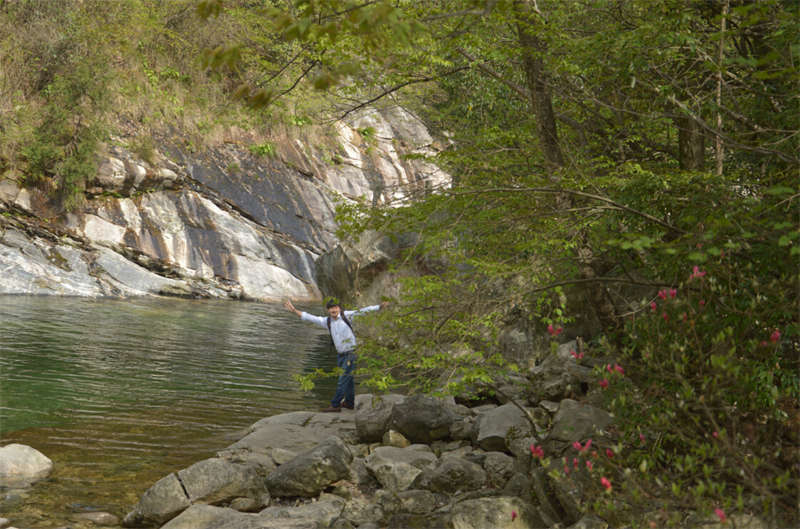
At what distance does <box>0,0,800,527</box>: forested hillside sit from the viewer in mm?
3625

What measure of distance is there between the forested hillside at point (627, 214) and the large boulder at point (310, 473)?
139 centimetres

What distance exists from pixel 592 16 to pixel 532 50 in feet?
6.05

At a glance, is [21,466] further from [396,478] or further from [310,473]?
[396,478]

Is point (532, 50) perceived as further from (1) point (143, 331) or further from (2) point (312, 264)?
(2) point (312, 264)

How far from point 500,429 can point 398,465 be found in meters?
1.46

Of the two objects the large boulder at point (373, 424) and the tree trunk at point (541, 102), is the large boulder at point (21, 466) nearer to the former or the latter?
the large boulder at point (373, 424)

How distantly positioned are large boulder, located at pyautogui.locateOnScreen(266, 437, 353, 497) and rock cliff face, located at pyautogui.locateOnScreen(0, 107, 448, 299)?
1472 centimetres

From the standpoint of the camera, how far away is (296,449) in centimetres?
864

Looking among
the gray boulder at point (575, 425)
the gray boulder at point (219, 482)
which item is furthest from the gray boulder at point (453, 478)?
the gray boulder at point (219, 482)

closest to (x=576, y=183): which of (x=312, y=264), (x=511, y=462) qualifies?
(x=511, y=462)

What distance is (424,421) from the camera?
28.9 feet

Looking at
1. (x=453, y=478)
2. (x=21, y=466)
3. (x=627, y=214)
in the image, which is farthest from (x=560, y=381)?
(x=21, y=466)

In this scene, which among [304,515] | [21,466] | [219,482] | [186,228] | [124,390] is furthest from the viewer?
[186,228]

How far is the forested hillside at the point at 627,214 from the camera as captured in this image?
143 inches
